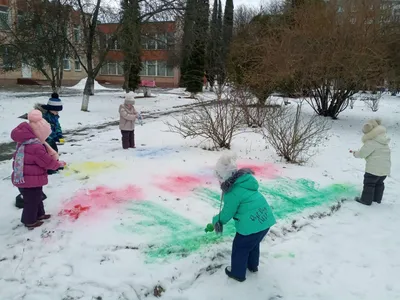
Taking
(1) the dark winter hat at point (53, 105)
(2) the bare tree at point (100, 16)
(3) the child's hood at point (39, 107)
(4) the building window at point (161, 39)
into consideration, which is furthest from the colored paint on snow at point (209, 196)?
(4) the building window at point (161, 39)

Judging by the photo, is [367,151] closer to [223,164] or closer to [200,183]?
[200,183]

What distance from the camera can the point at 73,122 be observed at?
1263 centimetres

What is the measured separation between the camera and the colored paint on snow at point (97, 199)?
169 inches

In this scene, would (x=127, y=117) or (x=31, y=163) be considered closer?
(x=31, y=163)

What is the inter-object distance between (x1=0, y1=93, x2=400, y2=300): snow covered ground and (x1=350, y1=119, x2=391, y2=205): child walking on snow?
0.99 feet

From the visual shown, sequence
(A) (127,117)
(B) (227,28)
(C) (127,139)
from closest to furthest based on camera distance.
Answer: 1. (A) (127,117)
2. (C) (127,139)
3. (B) (227,28)

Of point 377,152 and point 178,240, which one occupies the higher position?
point 377,152

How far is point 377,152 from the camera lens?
5262 millimetres

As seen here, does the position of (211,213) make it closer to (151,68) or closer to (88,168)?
(88,168)

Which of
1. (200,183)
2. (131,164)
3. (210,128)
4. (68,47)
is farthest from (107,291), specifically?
(68,47)

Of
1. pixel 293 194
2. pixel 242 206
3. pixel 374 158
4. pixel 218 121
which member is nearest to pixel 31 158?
pixel 242 206

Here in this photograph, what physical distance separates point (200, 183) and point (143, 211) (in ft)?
4.87

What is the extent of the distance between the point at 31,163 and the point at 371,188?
499cm

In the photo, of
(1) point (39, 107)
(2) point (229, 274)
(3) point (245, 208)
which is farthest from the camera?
(1) point (39, 107)
